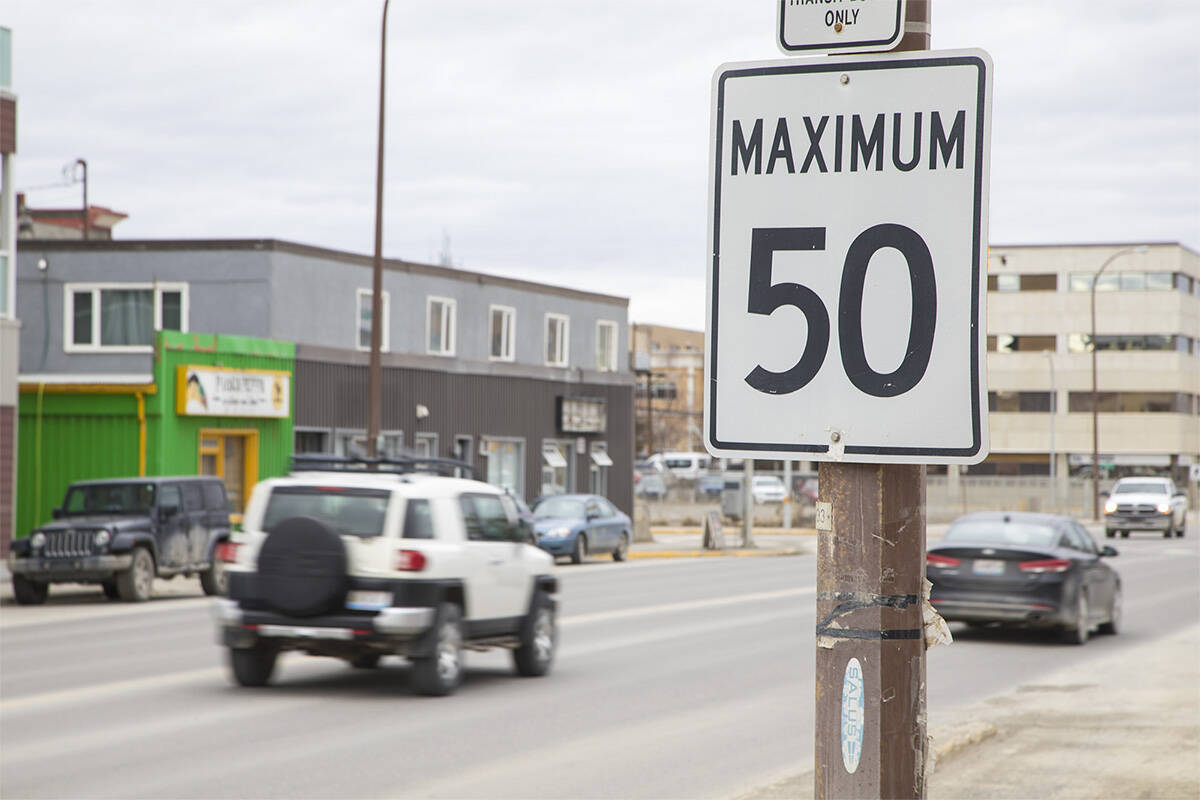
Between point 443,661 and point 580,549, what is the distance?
20.6 meters

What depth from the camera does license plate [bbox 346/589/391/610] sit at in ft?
43.8

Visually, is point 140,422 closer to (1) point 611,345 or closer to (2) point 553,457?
(2) point 553,457

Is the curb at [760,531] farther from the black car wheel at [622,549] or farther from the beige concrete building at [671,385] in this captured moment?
the beige concrete building at [671,385]

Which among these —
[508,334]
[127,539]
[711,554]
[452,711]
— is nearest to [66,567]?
[127,539]

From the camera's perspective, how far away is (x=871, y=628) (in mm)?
3271

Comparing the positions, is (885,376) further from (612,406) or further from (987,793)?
(612,406)

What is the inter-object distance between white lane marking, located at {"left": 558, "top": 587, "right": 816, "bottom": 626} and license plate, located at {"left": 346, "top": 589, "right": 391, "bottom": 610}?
700 centimetres

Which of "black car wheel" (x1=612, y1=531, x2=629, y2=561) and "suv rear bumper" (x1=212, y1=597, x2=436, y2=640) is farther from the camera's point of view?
"black car wheel" (x1=612, y1=531, x2=629, y2=561)

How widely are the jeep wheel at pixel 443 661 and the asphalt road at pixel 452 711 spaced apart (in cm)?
18

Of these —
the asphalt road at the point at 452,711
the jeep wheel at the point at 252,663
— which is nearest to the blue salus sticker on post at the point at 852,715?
the asphalt road at the point at 452,711

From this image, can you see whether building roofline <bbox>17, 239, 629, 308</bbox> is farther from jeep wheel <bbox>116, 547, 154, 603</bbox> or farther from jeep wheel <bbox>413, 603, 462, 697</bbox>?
jeep wheel <bbox>413, 603, 462, 697</bbox>

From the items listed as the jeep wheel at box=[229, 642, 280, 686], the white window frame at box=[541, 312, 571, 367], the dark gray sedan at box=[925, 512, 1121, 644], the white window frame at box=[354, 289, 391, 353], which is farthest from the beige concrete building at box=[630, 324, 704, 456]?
the jeep wheel at box=[229, 642, 280, 686]

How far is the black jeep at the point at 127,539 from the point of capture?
2342 cm

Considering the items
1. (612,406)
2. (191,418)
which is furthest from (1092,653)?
(612,406)
